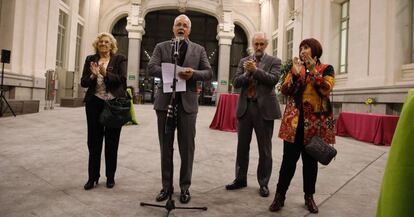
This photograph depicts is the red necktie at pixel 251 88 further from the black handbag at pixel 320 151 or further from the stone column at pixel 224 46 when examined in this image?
the stone column at pixel 224 46

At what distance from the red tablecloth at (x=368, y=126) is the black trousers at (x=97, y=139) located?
6.65m

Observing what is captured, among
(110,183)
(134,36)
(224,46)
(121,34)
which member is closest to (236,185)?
(110,183)

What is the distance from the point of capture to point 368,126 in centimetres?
798

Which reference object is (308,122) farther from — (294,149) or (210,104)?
(210,104)

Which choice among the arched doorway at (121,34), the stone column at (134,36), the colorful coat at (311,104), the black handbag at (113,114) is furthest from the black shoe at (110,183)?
the arched doorway at (121,34)

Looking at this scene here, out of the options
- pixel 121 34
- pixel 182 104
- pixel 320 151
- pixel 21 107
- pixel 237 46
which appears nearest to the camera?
pixel 320 151

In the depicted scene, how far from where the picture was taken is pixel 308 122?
2879 mm

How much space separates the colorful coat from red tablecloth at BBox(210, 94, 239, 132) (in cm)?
567

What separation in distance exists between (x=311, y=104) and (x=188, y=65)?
4.19 feet

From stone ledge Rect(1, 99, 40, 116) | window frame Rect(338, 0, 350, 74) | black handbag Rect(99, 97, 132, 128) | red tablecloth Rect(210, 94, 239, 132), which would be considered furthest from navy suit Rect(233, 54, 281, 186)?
window frame Rect(338, 0, 350, 74)

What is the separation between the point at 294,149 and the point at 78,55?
65.7 ft

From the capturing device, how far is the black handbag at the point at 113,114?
10.8 feet

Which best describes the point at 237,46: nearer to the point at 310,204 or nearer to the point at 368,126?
the point at 368,126

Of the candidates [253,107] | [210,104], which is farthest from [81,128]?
[210,104]
